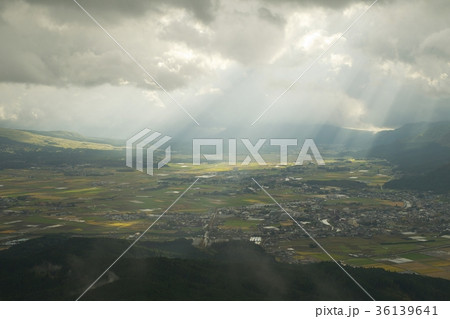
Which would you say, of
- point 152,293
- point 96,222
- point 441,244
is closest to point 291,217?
point 441,244

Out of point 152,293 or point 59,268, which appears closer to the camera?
point 152,293

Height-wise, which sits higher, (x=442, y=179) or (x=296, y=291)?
(x=442, y=179)

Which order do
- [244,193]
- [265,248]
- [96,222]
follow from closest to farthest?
[265,248], [96,222], [244,193]

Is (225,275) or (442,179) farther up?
(442,179)

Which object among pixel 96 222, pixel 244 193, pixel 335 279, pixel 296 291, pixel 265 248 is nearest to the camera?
pixel 296 291

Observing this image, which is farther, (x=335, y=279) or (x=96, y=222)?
(x=96, y=222)

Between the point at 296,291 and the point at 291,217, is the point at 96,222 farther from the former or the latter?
the point at 296,291

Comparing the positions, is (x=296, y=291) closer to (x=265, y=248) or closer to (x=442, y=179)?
(x=265, y=248)

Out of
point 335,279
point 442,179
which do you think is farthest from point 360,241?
point 442,179

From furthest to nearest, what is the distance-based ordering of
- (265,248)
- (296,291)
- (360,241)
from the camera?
(360,241) → (265,248) → (296,291)
